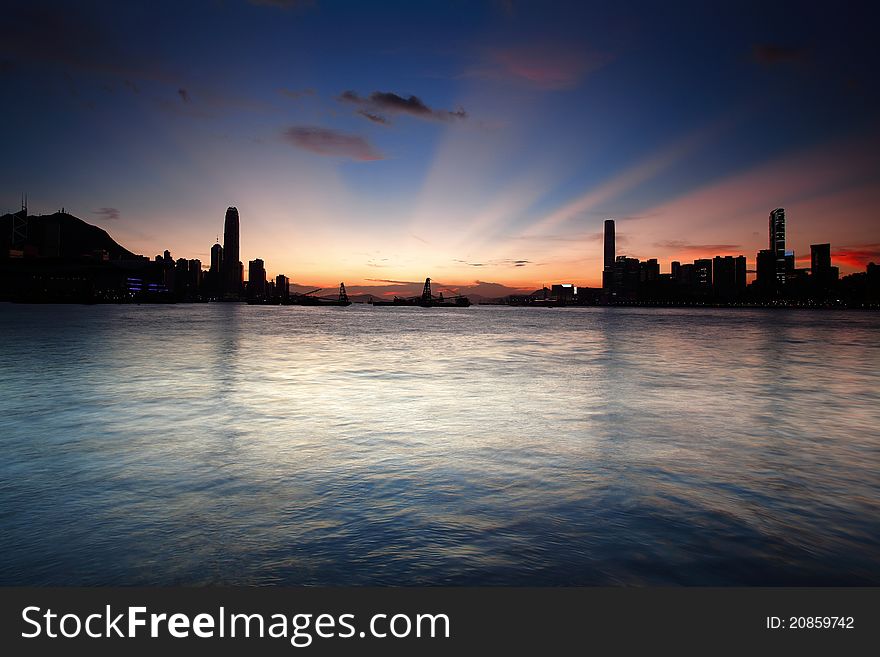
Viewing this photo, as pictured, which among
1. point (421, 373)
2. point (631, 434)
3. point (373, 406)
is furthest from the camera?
point (421, 373)

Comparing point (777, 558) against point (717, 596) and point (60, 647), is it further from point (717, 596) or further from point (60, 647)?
point (60, 647)

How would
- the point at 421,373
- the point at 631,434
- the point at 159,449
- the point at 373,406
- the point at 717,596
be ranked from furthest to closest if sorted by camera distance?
the point at 421,373, the point at 373,406, the point at 631,434, the point at 159,449, the point at 717,596

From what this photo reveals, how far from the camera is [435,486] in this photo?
8.86 metres

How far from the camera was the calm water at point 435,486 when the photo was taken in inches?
235

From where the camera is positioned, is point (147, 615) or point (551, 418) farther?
point (551, 418)

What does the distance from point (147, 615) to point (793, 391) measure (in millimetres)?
24013

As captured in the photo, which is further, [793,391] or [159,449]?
[793,391]

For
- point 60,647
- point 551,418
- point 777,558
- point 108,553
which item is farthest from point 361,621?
point 551,418

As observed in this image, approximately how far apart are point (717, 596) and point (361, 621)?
358 cm

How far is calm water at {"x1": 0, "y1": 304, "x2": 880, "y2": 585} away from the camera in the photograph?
5.96m

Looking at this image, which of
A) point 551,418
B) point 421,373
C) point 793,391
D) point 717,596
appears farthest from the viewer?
point 421,373

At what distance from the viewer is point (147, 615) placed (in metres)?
5.09

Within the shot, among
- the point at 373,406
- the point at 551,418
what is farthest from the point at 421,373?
the point at 551,418

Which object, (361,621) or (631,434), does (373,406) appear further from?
(361,621)
